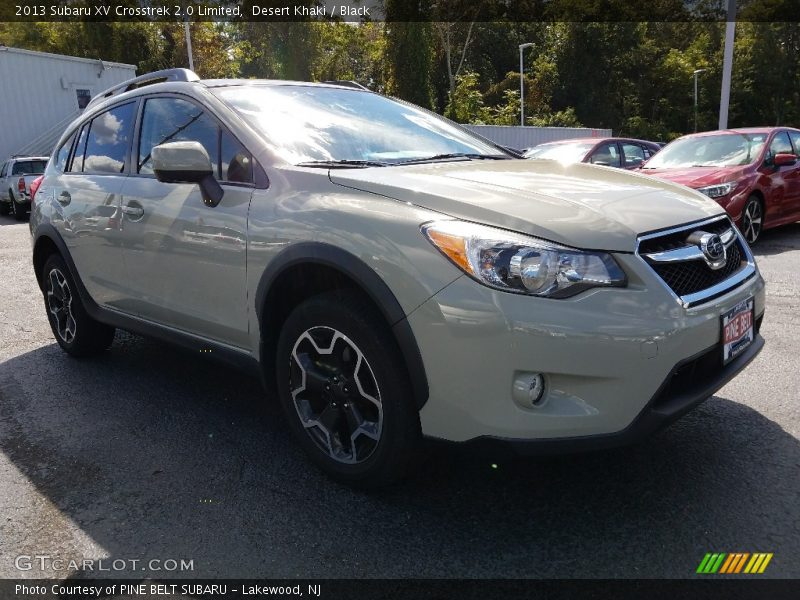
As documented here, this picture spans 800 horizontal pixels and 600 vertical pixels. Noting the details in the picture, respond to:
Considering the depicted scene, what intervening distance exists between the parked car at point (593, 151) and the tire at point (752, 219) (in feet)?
8.52

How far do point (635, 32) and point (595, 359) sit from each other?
4688 cm

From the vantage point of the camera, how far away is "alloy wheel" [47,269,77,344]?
4793 mm

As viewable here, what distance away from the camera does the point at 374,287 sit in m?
2.51

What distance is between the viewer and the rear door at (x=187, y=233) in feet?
10.3

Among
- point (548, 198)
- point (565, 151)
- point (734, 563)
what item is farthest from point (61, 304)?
point (565, 151)

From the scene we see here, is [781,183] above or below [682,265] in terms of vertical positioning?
below

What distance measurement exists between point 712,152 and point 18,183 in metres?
16.2

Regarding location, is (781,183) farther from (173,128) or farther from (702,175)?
(173,128)

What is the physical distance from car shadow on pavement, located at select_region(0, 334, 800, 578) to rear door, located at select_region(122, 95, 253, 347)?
0.65 metres

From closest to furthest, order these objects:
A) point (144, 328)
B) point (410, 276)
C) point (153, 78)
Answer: point (410, 276)
point (144, 328)
point (153, 78)

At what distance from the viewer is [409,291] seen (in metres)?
2.42

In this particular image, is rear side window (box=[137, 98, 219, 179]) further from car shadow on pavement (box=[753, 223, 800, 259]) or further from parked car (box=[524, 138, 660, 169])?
parked car (box=[524, 138, 660, 169])

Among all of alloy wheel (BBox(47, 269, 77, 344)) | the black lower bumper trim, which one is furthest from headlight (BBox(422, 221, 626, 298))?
alloy wheel (BBox(47, 269, 77, 344))

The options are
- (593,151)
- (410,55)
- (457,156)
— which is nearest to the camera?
(457,156)
